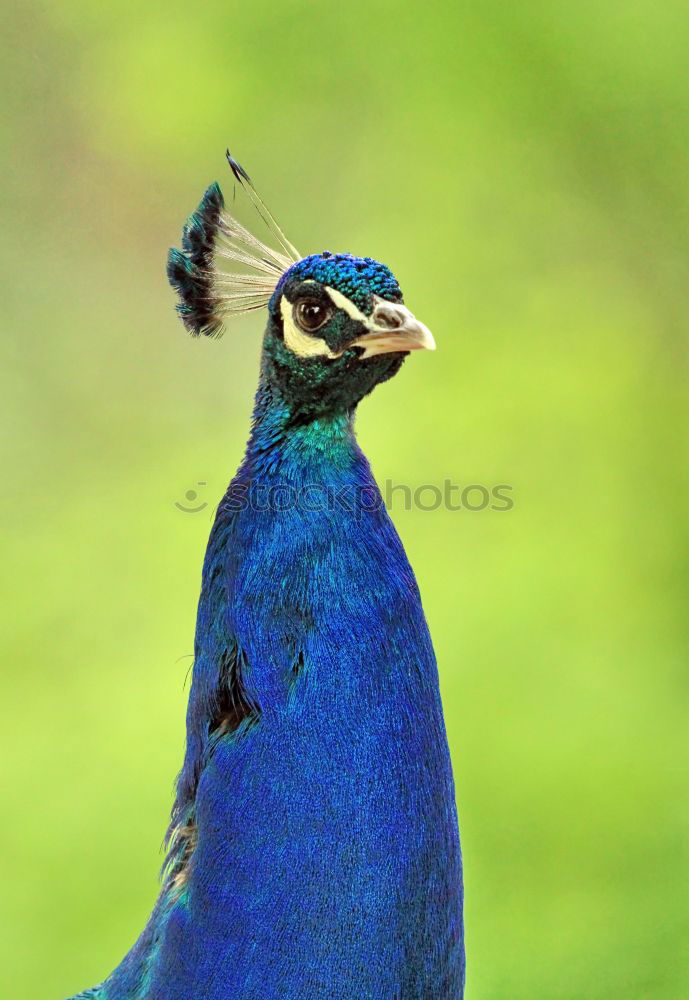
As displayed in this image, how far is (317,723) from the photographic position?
1.27m

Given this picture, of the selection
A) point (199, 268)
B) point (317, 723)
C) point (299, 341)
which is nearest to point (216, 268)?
point (199, 268)

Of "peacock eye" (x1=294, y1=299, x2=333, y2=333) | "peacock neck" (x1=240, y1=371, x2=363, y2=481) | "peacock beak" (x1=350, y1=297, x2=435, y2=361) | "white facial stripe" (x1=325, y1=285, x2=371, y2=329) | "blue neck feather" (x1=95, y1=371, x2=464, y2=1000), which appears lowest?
"blue neck feather" (x1=95, y1=371, x2=464, y2=1000)

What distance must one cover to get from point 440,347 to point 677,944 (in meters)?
1.82

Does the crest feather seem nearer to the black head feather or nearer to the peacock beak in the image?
the black head feather

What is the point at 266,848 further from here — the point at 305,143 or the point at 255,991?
the point at 305,143

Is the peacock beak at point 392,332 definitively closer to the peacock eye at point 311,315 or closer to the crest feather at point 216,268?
the peacock eye at point 311,315

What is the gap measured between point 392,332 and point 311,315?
94 mm

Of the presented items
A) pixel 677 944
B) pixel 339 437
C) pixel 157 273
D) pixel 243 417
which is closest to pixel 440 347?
pixel 243 417

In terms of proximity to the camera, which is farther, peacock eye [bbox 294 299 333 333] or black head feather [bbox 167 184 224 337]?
black head feather [bbox 167 184 224 337]

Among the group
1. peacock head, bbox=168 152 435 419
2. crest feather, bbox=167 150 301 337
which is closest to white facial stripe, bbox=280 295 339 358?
peacock head, bbox=168 152 435 419

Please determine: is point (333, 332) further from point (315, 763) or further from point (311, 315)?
point (315, 763)

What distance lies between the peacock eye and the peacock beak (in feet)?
0.14

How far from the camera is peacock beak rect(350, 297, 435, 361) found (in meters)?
1.26

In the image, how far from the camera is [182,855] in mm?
1381
